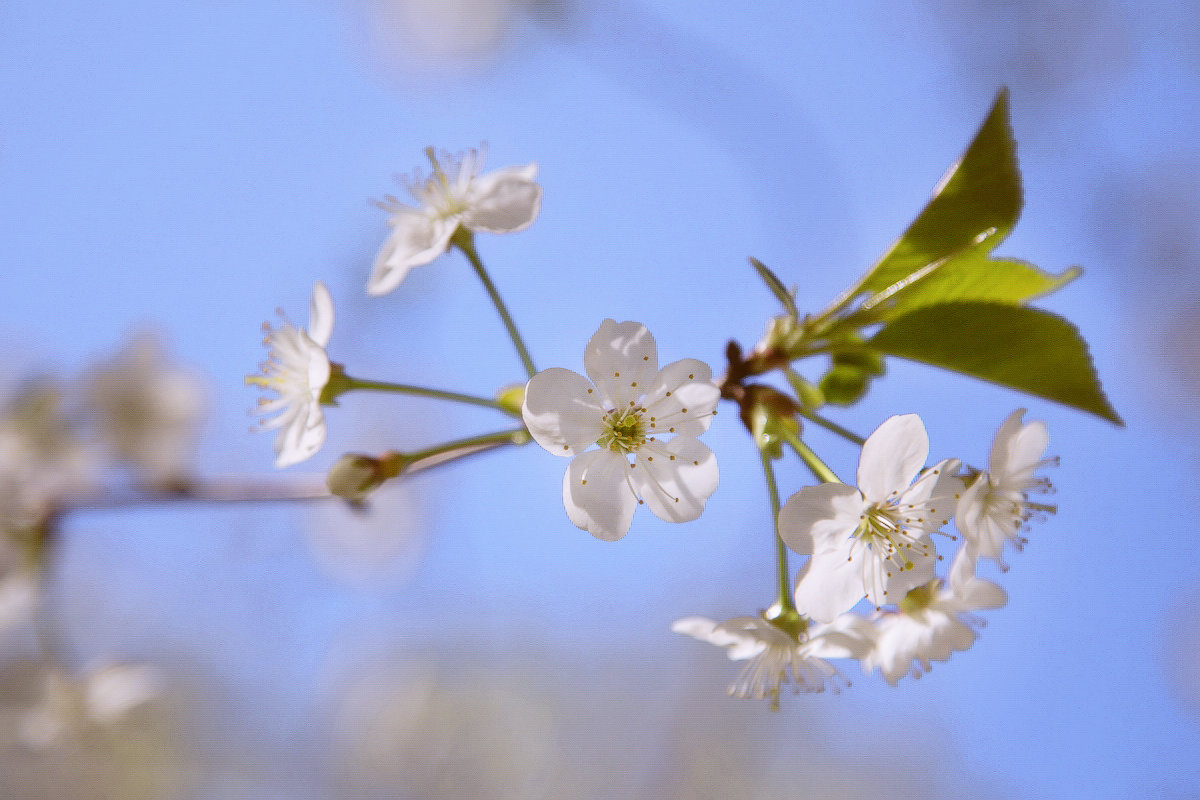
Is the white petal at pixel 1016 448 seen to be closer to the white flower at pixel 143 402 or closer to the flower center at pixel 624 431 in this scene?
the flower center at pixel 624 431

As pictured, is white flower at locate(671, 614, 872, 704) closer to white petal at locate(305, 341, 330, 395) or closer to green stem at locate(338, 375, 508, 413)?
green stem at locate(338, 375, 508, 413)

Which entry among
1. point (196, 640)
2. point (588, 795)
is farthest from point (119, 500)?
point (588, 795)

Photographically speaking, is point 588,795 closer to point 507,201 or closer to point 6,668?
point 6,668

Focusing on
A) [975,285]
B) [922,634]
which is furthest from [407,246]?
[922,634]

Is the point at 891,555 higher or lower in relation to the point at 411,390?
lower

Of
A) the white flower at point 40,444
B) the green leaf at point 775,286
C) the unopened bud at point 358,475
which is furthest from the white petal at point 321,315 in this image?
the white flower at point 40,444

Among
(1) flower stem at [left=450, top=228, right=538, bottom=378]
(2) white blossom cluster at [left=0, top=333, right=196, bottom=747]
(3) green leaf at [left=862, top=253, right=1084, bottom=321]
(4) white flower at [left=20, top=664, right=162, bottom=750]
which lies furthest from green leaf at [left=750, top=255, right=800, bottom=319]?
(4) white flower at [left=20, top=664, right=162, bottom=750]

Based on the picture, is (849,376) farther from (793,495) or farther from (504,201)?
(504,201)
